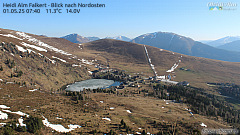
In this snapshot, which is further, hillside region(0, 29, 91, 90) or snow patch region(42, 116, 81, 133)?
hillside region(0, 29, 91, 90)

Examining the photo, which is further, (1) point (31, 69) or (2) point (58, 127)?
(1) point (31, 69)

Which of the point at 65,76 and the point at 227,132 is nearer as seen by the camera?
the point at 227,132

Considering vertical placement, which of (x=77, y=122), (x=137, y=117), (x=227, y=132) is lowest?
(x=227, y=132)

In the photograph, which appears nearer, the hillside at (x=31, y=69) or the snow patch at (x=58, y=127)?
the snow patch at (x=58, y=127)

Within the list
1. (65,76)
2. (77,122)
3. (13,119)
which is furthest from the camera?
(65,76)

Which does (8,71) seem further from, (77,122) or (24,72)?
(77,122)

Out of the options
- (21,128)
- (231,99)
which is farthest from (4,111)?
(231,99)

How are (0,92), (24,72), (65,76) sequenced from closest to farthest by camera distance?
1. (0,92)
2. (24,72)
3. (65,76)

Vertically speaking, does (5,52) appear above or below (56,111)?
above

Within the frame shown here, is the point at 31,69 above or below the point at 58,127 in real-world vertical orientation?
above
